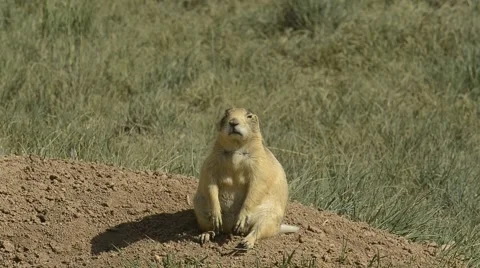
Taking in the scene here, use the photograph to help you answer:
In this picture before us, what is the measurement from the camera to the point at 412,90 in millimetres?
9797

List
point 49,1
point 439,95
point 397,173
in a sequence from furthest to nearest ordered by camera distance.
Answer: point 49,1 < point 439,95 < point 397,173

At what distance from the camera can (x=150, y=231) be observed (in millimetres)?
5117

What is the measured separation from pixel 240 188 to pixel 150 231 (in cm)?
58

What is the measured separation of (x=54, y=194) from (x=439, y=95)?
523 centimetres

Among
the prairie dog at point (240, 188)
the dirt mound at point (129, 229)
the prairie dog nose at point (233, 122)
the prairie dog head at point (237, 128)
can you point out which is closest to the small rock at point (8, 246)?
the dirt mound at point (129, 229)

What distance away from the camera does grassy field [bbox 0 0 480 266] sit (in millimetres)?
7000

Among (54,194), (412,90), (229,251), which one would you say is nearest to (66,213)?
(54,194)

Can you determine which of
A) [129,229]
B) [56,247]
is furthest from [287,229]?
[56,247]

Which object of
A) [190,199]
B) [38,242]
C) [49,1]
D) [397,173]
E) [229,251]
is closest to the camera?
[229,251]

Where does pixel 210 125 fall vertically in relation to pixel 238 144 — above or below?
below

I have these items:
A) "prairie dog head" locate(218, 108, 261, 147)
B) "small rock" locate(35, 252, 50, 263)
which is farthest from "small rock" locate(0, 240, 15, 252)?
"prairie dog head" locate(218, 108, 261, 147)

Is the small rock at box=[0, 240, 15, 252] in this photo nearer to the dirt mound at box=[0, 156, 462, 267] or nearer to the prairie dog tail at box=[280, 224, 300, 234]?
the dirt mound at box=[0, 156, 462, 267]

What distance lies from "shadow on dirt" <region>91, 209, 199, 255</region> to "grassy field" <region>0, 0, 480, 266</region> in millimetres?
1299

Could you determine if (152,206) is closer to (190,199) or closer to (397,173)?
(190,199)
